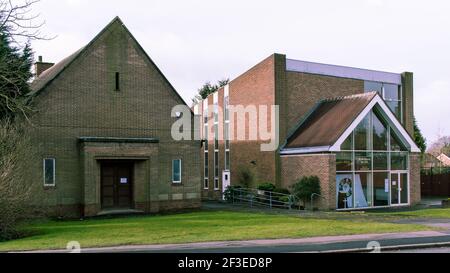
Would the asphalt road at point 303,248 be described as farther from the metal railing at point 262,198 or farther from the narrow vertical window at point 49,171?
the metal railing at point 262,198

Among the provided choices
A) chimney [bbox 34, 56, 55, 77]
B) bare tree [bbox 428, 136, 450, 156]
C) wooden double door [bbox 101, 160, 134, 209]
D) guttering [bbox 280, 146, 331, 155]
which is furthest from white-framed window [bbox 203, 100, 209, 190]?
bare tree [bbox 428, 136, 450, 156]

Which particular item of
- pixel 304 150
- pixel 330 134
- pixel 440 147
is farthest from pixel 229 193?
pixel 440 147

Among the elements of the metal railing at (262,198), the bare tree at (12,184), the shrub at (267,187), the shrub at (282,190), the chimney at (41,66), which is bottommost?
the metal railing at (262,198)

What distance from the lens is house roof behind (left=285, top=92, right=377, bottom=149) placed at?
29750mm

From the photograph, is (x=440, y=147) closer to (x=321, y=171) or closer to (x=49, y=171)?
(x=321, y=171)

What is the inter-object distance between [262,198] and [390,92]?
1428cm

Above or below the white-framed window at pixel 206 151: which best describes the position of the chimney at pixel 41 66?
above

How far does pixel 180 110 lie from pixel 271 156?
8.26 meters

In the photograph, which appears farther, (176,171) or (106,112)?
(176,171)

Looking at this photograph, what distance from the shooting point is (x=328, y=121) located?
1251 inches

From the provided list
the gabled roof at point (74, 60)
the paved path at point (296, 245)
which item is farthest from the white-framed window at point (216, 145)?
the paved path at point (296, 245)

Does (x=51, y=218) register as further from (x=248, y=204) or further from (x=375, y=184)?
(x=375, y=184)

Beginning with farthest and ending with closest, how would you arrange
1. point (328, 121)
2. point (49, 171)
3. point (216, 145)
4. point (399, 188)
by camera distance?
point (216, 145) < point (399, 188) < point (328, 121) < point (49, 171)

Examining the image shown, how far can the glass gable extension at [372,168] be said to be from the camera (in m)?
29.9
